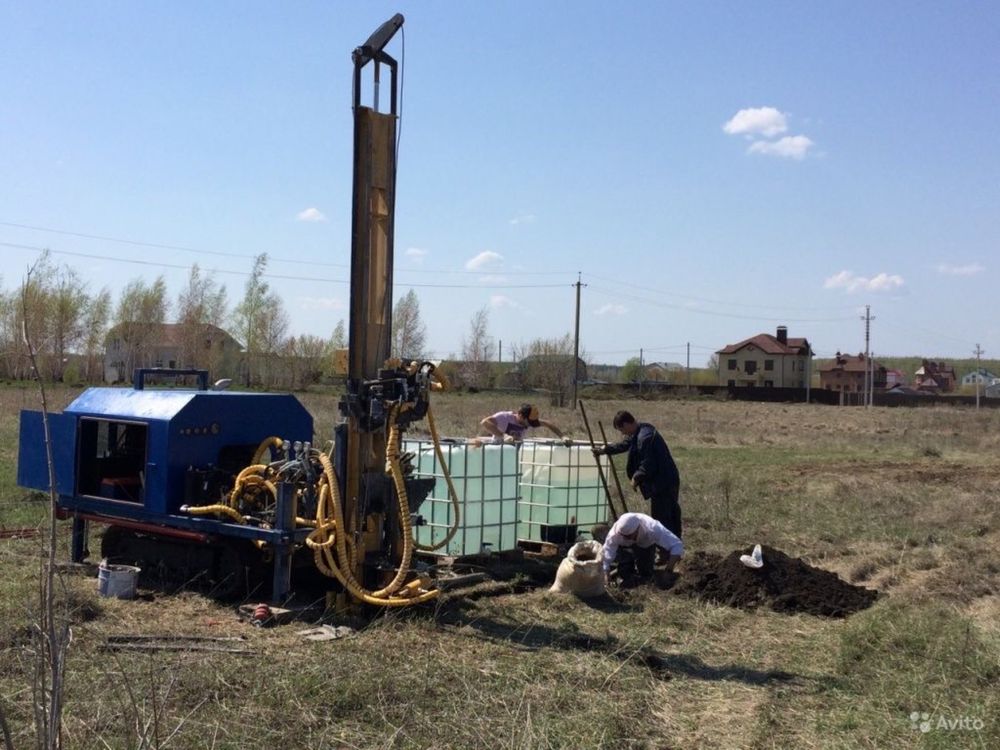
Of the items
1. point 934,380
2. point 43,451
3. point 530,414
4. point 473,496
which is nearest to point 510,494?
point 473,496

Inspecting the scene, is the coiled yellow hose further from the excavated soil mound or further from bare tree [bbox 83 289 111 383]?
bare tree [bbox 83 289 111 383]

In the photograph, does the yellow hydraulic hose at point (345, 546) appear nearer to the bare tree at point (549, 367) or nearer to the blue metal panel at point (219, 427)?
the blue metal panel at point (219, 427)

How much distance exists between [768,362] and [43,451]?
82.6 metres

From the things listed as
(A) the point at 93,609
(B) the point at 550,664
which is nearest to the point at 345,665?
(B) the point at 550,664

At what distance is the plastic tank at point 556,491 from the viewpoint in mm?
11133

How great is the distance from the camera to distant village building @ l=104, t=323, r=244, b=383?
2164 inches

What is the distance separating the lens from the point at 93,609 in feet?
25.5

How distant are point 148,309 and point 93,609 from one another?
51.4 meters

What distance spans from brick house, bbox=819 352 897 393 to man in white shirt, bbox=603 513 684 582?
3417 inches

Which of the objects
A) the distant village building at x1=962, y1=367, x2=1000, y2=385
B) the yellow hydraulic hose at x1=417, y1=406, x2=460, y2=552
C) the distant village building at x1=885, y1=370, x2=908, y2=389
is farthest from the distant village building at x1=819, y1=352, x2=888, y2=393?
the yellow hydraulic hose at x1=417, y1=406, x2=460, y2=552

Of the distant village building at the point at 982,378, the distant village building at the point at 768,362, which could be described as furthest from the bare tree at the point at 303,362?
the distant village building at the point at 982,378

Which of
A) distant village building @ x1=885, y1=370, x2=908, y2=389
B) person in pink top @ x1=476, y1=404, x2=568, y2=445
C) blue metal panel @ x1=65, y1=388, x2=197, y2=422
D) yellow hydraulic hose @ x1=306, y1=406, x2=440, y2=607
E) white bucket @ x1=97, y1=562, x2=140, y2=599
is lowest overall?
white bucket @ x1=97, y1=562, x2=140, y2=599

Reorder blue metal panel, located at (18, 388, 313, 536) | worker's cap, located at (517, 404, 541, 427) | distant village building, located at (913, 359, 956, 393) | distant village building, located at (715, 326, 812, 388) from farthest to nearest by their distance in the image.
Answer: distant village building, located at (913, 359, 956, 393)
distant village building, located at (715, 326, 812, 388)
worker's cap, located at (517, 404, 541, 427)
blue metal panel, located at (18, 388, 313, 536)

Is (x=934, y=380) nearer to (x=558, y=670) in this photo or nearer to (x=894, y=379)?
(x=894, y=379)
